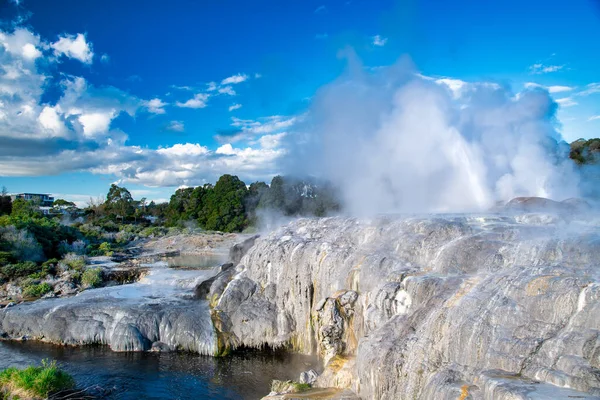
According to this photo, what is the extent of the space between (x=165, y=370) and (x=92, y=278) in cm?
1202

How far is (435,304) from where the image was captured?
903cm

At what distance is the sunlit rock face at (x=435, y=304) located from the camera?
6.82 meters

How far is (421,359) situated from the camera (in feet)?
26.7

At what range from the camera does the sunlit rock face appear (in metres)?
6.82

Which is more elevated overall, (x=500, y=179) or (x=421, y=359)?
(x=500, y=179)

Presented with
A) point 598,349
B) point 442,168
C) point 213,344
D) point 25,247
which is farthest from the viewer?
point 25,247

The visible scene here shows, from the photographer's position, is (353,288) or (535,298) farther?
(353,288)

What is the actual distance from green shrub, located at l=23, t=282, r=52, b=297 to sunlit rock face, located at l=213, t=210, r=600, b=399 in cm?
1081

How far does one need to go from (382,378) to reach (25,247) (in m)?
25.2

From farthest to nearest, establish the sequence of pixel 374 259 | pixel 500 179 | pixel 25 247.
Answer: pixel 25 247 → pixel 500 179 → pixel 374 259

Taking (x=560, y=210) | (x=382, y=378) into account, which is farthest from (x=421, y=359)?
(x=560, y=210)

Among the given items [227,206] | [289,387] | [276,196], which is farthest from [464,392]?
[227,206]

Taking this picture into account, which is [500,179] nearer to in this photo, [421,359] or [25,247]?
[421,359]

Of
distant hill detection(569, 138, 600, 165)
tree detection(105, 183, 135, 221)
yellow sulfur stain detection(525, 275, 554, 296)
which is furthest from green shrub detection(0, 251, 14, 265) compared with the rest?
tree detection(105, 183, 135, 221)
